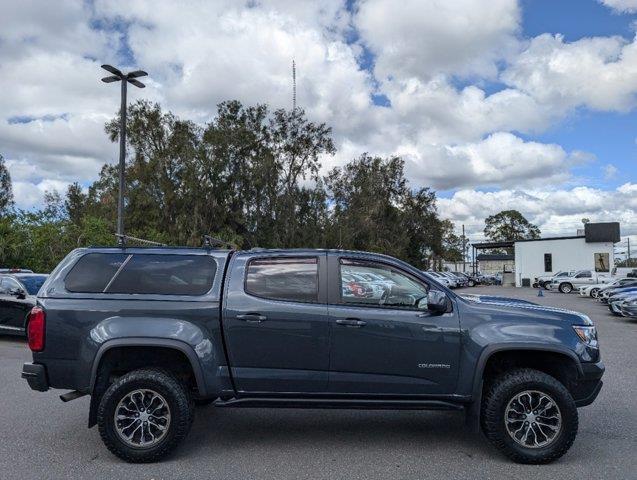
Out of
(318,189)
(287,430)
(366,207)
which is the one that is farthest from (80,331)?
(366,207)

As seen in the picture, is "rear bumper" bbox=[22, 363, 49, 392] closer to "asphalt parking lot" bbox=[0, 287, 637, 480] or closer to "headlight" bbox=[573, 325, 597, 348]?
"asphalt parking lot" bbox=[0, 287, 637, 480]

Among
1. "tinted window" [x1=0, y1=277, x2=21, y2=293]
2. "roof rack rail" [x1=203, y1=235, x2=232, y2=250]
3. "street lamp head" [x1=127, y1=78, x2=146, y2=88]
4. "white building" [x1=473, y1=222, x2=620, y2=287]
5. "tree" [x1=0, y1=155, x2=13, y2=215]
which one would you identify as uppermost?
"tree" [x1=0, y1=155, x2=13, y2=215]

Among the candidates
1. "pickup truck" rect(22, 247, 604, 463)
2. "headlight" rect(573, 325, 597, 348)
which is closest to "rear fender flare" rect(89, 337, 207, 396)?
"pickup truck" rect(22, 247, 604, 463)

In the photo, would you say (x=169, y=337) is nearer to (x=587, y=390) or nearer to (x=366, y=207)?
(x=587, y=390)

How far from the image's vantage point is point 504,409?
5.04 metres

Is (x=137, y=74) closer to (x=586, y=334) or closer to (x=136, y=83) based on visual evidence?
(x=136, y=83)

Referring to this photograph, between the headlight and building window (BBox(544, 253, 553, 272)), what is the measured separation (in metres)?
52.1

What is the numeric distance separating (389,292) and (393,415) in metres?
1.98

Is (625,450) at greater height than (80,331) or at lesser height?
lesser

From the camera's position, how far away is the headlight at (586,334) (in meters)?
5.20

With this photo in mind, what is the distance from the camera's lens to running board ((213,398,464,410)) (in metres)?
5.12

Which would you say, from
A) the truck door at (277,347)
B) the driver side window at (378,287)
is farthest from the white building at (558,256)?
the truck door at (277,347)

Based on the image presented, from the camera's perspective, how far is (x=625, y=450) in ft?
17.3

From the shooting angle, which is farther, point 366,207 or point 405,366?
point 366,207
